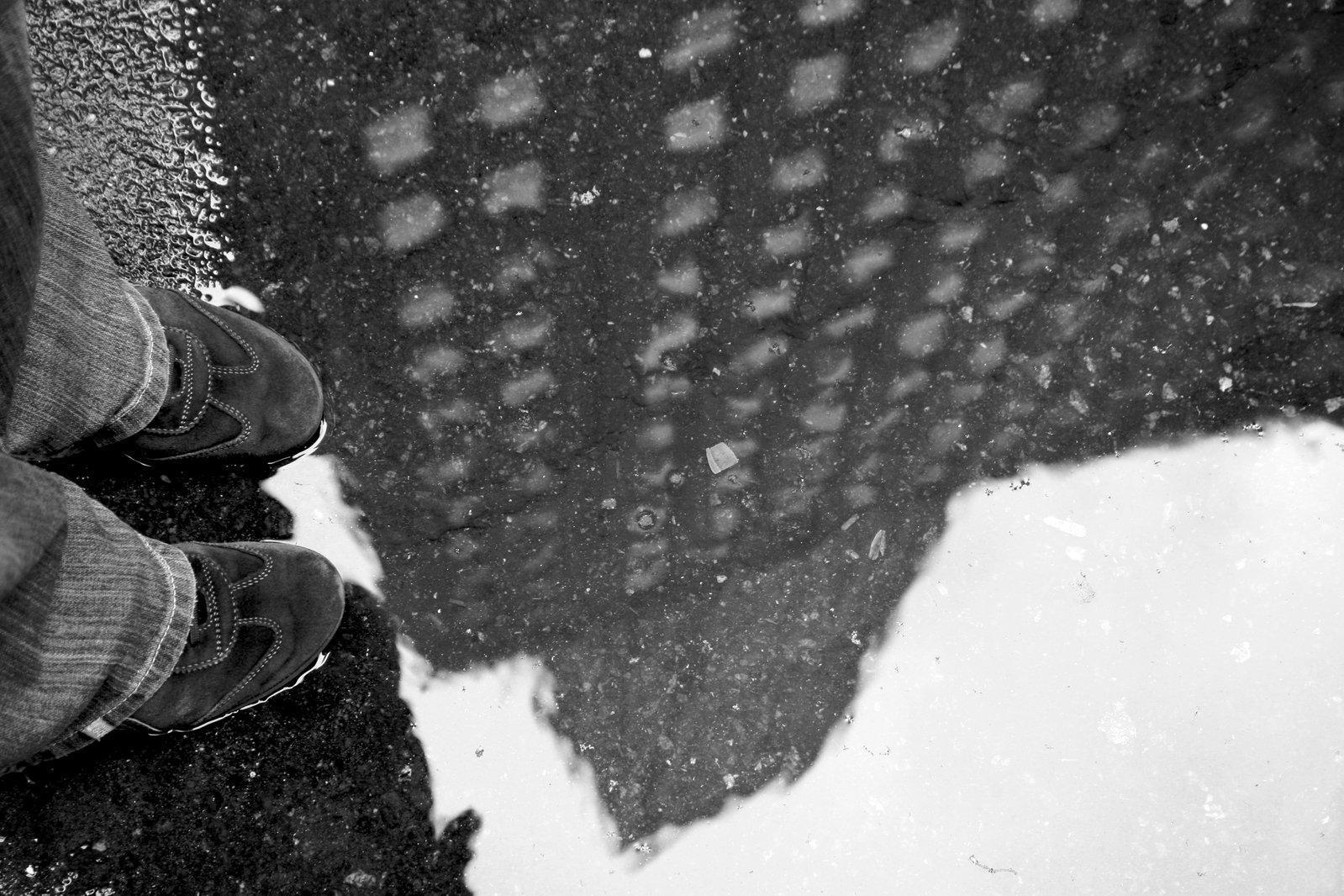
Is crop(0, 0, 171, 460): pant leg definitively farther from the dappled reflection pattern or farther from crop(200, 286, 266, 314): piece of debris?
the dappled reflection pattern

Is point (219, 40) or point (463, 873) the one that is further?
point (463, 873)

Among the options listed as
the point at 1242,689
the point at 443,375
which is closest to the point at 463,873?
the point at 443,375

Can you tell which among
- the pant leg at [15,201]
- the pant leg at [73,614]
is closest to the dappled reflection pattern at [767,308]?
the pant leg at [73,614]

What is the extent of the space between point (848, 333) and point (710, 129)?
1.31 ft

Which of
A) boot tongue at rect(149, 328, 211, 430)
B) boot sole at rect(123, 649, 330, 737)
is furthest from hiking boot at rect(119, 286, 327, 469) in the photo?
boot sole at rect(123, 649, 330, 737)

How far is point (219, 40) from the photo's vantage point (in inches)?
48.1

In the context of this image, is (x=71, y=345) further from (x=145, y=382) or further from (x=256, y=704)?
(x=256, y=704)

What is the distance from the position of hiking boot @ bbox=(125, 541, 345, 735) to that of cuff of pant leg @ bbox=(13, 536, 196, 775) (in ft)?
0.16

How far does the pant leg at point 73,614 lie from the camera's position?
75 centimetres

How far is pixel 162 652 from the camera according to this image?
3.45ft

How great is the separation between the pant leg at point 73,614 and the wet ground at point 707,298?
0.32 m

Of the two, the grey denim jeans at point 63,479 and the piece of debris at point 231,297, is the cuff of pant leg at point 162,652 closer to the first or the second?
the grey denim jeans at point 63,479

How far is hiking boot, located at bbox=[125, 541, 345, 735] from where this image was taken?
3.82ft

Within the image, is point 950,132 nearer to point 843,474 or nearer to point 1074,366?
point 1074,366
